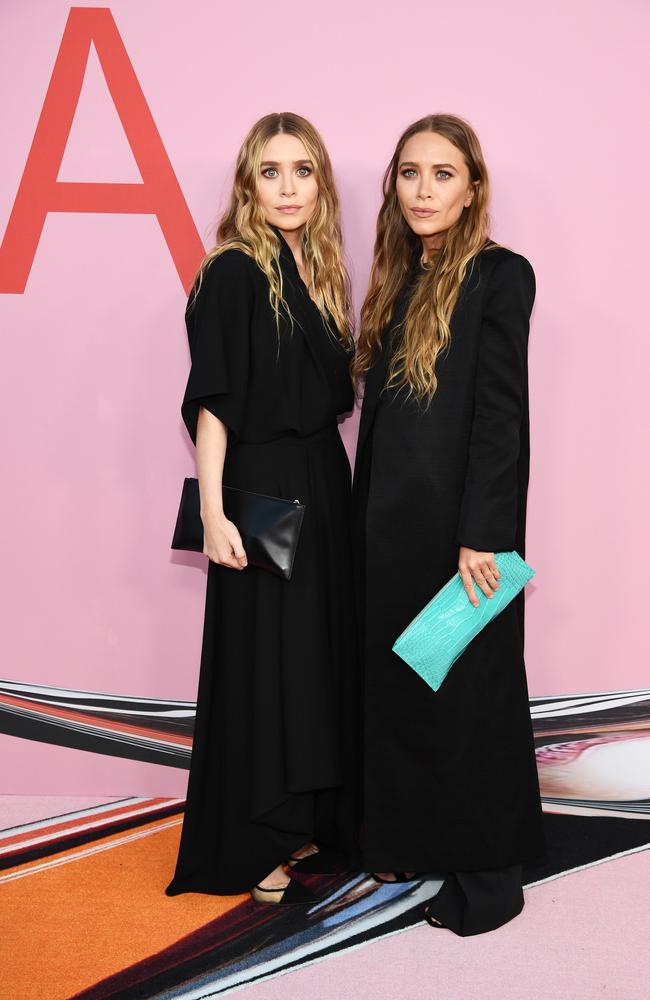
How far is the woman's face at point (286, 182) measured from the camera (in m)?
2.14

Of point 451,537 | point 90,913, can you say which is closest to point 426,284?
point 451,537

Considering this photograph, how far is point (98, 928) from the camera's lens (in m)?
→ 2.06

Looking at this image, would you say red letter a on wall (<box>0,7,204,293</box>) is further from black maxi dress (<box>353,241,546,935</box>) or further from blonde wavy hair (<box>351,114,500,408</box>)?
black maxi dress (<box>353,241,546,935</box>)

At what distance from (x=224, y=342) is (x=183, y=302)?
0.65m

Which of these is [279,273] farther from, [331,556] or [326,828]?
[326,828]

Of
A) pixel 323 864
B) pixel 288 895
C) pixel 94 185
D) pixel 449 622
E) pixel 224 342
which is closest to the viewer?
pixel 449 622

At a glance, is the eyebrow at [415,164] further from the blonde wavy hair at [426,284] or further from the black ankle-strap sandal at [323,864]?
the black ankle-strap sandal at [323,864]

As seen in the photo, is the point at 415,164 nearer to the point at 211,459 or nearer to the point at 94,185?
the point at 211,459

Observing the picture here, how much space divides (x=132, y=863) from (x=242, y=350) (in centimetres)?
138

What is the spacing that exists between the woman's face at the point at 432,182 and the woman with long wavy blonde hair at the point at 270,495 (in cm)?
23

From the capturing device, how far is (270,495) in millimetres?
2131

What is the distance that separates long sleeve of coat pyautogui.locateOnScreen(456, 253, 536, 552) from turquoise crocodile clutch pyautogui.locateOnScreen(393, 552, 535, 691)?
0.07 meters

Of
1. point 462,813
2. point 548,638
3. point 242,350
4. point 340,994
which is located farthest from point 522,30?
point 340,994

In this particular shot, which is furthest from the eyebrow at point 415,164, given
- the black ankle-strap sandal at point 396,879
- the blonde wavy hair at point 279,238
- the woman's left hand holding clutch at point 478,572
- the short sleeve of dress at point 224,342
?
the black ankle-strap sandal at point 396,879
